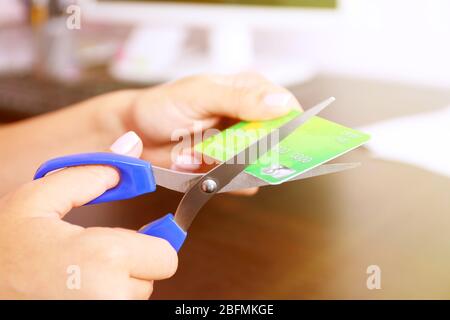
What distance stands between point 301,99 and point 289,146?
25 cm

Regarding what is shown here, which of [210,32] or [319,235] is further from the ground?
[210,32]

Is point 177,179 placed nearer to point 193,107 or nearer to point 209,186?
point 209,186

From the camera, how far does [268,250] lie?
1.78ft

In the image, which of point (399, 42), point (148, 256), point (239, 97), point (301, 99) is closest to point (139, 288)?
point (148, 256)

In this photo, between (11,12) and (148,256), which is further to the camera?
(11,12)

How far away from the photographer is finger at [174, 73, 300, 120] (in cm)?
52

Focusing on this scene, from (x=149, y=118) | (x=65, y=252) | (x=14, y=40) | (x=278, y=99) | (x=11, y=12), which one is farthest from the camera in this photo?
(x=11, y=12)

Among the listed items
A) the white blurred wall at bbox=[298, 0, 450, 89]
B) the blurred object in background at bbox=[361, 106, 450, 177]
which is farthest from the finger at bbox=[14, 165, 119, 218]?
the white blurred wall at bbox=[298, 0, 450, 89]

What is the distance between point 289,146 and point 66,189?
6.5 inches

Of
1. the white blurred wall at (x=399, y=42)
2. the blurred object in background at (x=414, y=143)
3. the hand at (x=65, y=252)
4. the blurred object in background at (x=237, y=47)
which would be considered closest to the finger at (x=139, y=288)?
the hand at (x=65, y=252)

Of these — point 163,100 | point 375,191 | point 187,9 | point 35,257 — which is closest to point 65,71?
point 187,9

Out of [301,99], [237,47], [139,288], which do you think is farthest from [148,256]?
[237,47]

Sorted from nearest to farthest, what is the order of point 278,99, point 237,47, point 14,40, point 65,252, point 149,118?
1. point 65,252
2. point 278,99
3. point 149,118
4. point 237,47
5. point 14,40

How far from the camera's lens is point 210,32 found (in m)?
0.97
